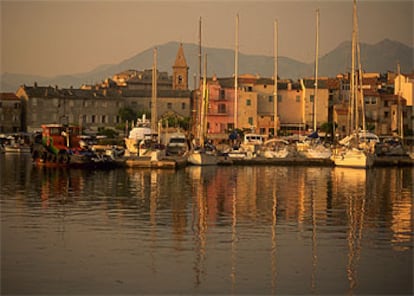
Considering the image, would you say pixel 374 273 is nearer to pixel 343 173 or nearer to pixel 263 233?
pixel 263 233

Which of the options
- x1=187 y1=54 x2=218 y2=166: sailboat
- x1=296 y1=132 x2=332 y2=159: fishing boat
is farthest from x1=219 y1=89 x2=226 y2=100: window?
x1=187 y1=54 x2=218 y2=166: sailboat

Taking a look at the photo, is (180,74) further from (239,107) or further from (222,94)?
(239,107)

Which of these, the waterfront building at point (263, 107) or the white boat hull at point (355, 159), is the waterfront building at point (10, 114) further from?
the white boat hull at point (355, 159)

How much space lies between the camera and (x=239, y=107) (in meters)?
94.1

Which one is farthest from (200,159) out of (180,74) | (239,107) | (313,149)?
(180,74)

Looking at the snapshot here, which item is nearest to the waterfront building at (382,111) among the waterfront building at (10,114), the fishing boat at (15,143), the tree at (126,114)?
the tree at (126,114)

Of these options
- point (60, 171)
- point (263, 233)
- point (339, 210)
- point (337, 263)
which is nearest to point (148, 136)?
point (60, 171)

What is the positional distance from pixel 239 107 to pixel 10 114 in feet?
96.9

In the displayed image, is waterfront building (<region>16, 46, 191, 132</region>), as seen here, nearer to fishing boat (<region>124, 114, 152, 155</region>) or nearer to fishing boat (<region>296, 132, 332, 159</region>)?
fishing boat (<region>124, 114, 152, 155</region>)

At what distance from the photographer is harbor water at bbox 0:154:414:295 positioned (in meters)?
18.8

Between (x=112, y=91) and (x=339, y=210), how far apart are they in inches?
3213

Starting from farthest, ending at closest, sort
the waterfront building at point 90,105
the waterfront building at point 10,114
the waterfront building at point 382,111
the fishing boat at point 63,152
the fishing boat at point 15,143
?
1. the waterfront building at point 90,105
2. the waterfront building at point 10,114
3. the waterfront building at point 382,111
4. the fishing boat at point 15,143
5. the fishing boat at point 63,152

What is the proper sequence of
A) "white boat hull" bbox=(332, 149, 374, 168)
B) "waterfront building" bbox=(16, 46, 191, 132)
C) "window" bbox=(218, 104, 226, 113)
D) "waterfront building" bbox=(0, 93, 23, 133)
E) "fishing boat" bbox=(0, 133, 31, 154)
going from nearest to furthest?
"white boat hull" bbox=(332, 149, 374, 168) < "fishing boat" bbox=(0, 133, 31, 154) < "window" bbox=(218, 104, 226, 113) < "waterfront building" bbox=(0, 93, 23, 133) < "waterfront building" bbox=(16, 46, 191, 132)

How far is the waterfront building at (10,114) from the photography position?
4023 inches
